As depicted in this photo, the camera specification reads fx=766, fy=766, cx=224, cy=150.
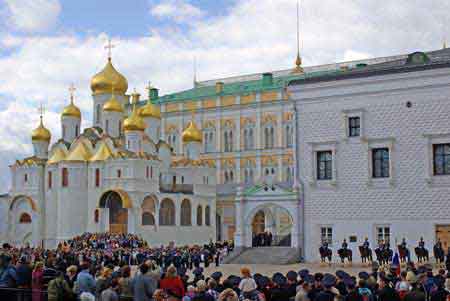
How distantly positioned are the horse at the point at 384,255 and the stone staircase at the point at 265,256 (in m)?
4.46

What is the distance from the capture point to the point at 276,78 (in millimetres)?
75375

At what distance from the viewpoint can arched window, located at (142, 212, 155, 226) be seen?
2051 inches

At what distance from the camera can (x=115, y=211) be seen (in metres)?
51.9

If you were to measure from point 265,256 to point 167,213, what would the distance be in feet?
71.0

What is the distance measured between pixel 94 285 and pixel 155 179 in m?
40.1

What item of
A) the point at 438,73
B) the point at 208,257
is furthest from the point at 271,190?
the point at 438,73

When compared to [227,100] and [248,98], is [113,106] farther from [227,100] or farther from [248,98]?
[248,98]

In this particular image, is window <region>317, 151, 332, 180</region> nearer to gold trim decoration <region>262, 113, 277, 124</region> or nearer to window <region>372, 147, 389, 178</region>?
window <region>372, 147, 389, 178</region>

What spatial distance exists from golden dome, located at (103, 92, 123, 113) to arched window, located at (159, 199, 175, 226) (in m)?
8.85

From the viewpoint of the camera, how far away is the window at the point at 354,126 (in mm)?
32094

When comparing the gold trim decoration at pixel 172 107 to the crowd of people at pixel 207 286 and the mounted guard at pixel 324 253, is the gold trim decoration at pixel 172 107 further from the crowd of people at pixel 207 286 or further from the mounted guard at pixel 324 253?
the crowd of people at pixel 207 286

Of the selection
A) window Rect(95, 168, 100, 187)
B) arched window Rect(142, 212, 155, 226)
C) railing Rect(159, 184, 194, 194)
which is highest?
window Rect(95, 168, 100, 187)

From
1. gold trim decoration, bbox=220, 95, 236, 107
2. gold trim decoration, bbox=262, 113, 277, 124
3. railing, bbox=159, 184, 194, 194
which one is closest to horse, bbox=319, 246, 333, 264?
railing, bbox=159, 184, 194, 194

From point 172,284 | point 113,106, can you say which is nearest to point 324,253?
point 172,284
